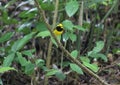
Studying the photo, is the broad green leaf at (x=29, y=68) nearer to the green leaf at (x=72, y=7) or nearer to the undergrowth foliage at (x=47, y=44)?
the undergrowth foliage at (x=47, y=44)

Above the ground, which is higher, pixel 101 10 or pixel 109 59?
pixel 101 10

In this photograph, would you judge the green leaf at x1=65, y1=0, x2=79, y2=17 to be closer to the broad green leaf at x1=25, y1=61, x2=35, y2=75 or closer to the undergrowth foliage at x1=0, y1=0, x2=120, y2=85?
the undergrowth foliage at x1=0, y1=0, x2=120, y2=85

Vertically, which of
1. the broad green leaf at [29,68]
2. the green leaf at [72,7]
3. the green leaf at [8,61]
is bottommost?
the broad green leaf at [29,68]

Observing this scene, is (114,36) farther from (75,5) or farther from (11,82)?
(75,5)

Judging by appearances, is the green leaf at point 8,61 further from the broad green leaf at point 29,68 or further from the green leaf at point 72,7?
the green leaf at point 72,7

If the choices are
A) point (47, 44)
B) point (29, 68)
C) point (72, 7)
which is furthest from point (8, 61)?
point (47, 44)

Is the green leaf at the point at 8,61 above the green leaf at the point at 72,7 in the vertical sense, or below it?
below

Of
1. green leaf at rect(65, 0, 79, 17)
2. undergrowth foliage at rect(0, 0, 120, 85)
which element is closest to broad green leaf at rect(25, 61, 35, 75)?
undergrowth foliage at rect(0, 0, 120, 85)

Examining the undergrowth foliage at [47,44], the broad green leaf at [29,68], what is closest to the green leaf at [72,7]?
the undergrowth foliage at [47,44]

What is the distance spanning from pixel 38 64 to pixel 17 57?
110 millimetres

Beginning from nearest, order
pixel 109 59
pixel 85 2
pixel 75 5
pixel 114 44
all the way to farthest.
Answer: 1. pixel 75 5
2. pixel 85 2
3. pixel 109 59
4. pixel 114 44

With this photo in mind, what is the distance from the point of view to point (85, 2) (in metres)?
1.45

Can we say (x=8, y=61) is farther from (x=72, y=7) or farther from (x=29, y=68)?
(x=72, y=7)

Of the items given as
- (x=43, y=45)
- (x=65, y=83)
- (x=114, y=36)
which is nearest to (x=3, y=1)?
(x=43, y=45)
